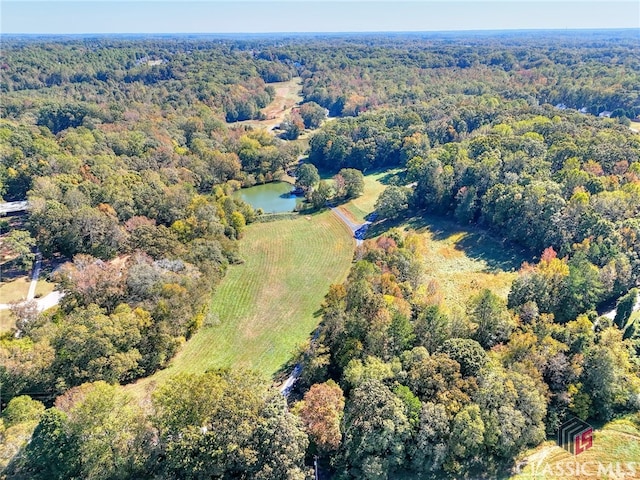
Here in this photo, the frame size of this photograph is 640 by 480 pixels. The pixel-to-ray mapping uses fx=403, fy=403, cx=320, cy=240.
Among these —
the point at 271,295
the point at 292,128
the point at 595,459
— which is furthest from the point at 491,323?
→ the point at 292,128

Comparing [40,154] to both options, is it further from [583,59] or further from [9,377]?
[583,59]

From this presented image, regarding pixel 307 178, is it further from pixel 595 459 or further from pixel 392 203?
pixel 595 459

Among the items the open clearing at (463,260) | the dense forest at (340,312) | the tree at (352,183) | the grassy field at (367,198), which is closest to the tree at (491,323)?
the dense forest at (340,312)

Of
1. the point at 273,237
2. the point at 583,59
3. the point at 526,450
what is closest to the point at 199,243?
the point at 273,237

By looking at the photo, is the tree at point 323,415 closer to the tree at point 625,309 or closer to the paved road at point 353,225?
the tree at point 625,309

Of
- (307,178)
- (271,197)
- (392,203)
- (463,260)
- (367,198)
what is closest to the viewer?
(463,260)

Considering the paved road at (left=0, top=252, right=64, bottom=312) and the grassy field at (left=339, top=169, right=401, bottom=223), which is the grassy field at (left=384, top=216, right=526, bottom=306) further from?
the paved road at (left=0, top=252, right=64, bottom=312)
